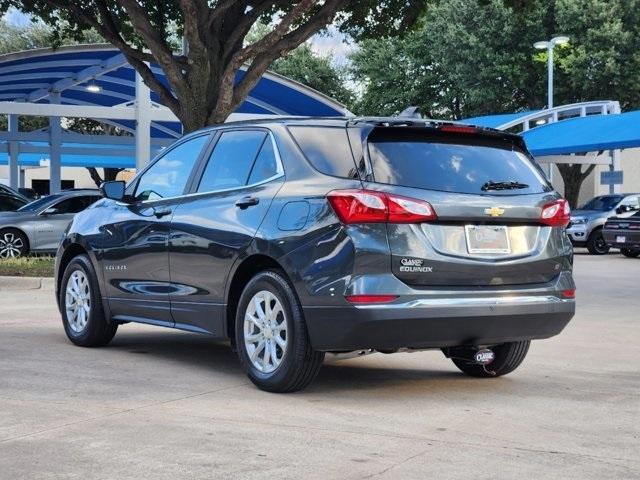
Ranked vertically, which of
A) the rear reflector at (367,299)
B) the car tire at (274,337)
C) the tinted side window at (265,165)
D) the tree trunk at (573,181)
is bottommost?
the car tire at (274,337)

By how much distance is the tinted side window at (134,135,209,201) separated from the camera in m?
8.00

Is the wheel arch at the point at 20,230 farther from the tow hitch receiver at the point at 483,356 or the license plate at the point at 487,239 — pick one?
the license plate at the point at 487,239

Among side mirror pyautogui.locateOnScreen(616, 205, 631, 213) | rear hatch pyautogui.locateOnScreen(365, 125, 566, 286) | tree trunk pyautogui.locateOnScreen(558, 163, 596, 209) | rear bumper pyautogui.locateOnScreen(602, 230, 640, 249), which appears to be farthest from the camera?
tree trunk pyautogui.locateOnScreen(558, 163, 596, 209)

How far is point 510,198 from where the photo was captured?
670 cm

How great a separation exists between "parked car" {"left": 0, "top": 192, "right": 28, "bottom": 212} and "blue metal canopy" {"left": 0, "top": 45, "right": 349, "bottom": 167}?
4.87 m

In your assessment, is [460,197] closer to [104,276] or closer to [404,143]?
[404,143]

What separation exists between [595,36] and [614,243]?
17.0m

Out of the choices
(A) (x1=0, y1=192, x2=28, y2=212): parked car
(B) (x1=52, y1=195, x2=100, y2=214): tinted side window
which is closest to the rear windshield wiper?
(B) (x1=52, y1=195, x2=100, y2=214): tinted side window

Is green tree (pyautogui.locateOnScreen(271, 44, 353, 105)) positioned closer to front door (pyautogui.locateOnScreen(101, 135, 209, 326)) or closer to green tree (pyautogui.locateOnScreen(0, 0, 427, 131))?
green tree (pyautogui.locateOnScreen(0, 0, 427, 131))

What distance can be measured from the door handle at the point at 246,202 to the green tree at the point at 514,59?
110ft

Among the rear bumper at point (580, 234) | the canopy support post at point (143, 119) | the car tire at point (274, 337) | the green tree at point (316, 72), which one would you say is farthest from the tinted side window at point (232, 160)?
the green tree at point (316, 72)

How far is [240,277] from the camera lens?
712cm

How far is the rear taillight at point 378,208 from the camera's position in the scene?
626cm

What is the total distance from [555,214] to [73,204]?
52.6ft
